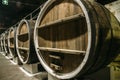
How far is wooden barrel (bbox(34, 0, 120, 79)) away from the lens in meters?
1.96

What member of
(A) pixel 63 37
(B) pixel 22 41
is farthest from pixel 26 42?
(A) pixel 63 37

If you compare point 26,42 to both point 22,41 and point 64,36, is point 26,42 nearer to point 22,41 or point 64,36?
point 22,41

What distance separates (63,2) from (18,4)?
1480 centimetres

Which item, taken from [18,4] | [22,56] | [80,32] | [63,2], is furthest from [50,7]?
[18,4]

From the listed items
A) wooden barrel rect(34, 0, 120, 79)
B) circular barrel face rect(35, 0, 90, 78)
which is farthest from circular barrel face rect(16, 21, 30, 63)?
wooden barrel rect(34, 0, 120, 79)

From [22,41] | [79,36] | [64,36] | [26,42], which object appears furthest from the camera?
[22,41]

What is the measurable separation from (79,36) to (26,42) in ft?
9.74

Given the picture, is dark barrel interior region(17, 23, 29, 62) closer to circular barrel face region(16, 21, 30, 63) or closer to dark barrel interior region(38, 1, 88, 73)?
circular barrel face region(16, 21, 30, 63)

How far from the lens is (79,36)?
7.57ft

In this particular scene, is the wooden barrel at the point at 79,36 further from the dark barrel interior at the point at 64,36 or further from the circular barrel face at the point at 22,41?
the circular barrel face at the point at 22,41

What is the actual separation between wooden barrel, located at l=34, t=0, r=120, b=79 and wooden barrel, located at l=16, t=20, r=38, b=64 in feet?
3.16

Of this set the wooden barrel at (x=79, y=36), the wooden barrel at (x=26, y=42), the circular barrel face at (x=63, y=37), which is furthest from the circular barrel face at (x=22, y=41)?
the wooden barrel at (x=79, y=36)

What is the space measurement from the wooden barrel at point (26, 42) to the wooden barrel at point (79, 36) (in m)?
0.96

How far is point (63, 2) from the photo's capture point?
8.88 ft
